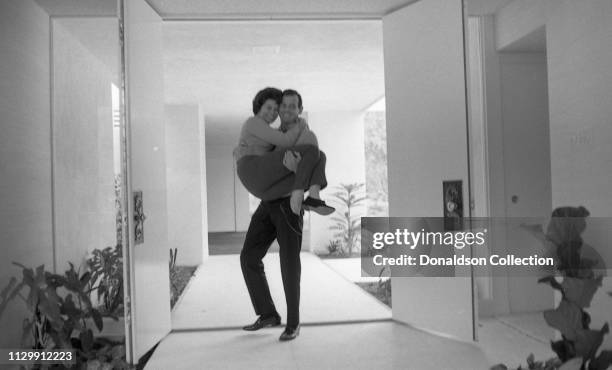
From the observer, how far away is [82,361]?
8.77 ft

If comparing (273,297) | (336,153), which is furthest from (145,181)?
(336,153)

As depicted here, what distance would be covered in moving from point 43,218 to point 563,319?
2993mm

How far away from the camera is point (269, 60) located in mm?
5078

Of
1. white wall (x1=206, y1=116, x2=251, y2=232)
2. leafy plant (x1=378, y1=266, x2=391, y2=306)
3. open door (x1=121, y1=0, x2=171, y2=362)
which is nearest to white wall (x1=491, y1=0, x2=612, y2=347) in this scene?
leafy plant (x1=378, y1=266, x2=391, y2=306)

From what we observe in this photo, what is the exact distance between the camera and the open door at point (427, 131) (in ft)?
10.1

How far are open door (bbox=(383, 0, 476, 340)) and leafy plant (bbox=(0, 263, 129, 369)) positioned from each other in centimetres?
187

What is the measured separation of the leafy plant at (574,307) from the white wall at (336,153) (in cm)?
608

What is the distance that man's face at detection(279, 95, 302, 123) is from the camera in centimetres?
308

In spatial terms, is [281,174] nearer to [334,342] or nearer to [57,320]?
[334,342]

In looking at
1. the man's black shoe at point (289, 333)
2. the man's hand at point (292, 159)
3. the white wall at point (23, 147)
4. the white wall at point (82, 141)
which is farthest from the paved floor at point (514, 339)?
the white wall at point (82, 141)

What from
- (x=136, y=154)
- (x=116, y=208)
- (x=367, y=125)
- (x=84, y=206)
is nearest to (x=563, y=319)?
(x=136, y=154)

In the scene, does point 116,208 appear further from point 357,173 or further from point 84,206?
point 357,173

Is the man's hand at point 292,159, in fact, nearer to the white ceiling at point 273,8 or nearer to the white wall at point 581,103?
the white ceiling at point 273,8

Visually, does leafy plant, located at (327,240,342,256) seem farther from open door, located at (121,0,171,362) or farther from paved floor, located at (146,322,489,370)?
open door, located at (121,0,171,362)
